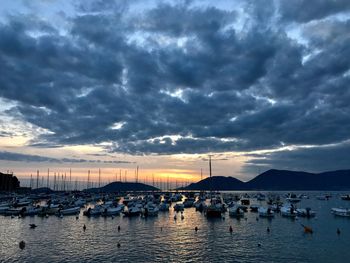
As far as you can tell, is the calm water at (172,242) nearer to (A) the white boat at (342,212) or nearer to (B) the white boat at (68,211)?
(B) the white boat at (68,211)

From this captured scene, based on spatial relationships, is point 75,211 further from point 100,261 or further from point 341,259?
point 341,259

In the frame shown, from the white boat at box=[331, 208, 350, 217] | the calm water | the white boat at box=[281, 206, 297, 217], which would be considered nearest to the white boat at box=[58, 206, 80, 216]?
the calm water

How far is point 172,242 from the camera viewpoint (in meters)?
58.2

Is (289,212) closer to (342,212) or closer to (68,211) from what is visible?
(342,212)

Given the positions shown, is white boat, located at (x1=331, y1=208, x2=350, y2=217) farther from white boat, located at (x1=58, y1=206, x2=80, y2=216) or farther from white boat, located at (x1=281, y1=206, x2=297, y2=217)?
white boat, located at (x1=58, y1=206, x2=80, y2=216)

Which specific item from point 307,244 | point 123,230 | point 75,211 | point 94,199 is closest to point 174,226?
point 123,230

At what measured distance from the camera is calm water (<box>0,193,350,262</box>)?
1837 inches

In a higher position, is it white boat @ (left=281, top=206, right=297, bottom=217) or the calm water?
white boat @ (left=281, top=206, right=297, bottom=217)

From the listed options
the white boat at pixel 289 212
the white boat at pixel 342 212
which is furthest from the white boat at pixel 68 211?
the white boat at pixel 342 212

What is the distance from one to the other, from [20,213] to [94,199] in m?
77.1

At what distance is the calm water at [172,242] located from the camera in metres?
46.7

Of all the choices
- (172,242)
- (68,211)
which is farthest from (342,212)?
(68,211)

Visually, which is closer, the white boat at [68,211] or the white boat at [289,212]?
the white boat at [289,212]

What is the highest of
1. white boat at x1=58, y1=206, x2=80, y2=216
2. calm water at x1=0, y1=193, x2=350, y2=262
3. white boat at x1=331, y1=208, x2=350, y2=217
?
white boat at x1=58, y1=206, x2=80, y2=216
